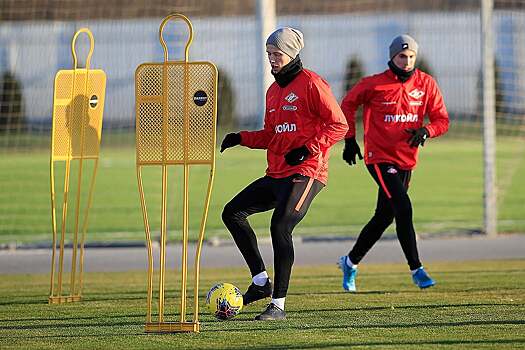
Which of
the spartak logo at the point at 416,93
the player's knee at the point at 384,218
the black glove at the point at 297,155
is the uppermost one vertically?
the spartak logo at the point at 416,93

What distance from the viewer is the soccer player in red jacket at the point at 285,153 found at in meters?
8.93

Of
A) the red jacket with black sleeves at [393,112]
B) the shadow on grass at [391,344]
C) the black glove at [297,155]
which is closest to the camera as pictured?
the shadow on grass at [391,344]

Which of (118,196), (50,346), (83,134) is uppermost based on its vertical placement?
(83,134)

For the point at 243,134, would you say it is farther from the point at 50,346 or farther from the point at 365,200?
the point at 365,200

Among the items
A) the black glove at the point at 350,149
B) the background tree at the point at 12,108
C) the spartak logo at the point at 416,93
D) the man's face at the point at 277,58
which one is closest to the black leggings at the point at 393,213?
the black glove at the point at 350,149

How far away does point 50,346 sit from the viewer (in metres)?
7.83

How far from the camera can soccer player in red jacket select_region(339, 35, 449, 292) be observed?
1108cm

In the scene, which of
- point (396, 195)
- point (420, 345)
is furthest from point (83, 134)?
point (420, 345)

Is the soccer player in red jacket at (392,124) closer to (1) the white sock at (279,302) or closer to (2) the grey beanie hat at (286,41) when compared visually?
(2) the grey beanie hat at (286,41)

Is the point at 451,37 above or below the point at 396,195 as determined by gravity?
above

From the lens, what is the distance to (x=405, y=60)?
1113 cm

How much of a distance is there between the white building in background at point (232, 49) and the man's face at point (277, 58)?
8.74 meters

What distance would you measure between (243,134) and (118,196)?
16.8 meters

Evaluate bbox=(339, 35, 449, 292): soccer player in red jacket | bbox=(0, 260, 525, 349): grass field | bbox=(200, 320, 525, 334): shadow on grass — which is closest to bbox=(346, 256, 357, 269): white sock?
bbox=(339, 35, 449, 292): soccer player in red jacket
